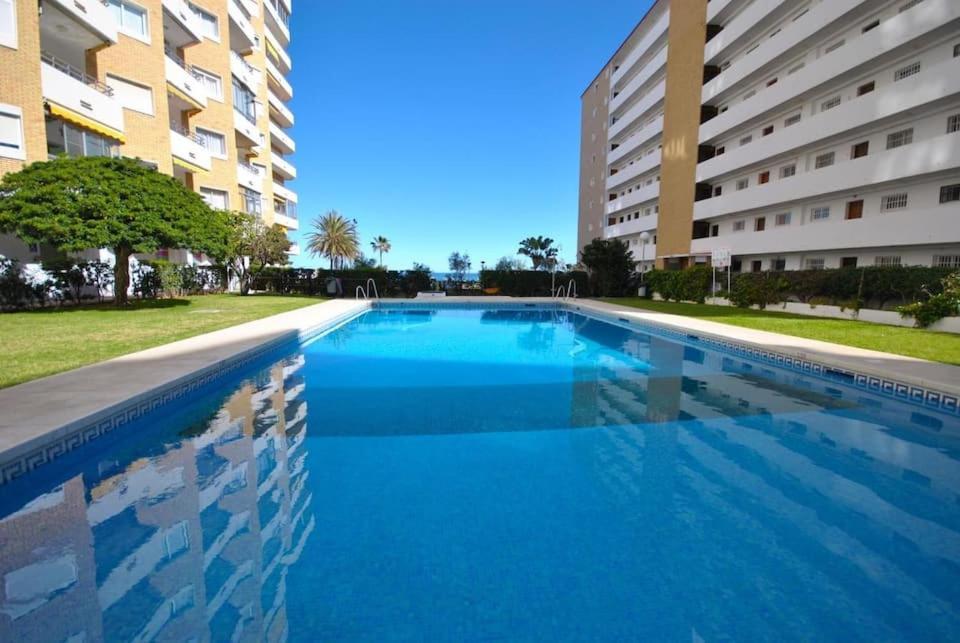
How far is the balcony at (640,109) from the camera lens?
32812 millimetres

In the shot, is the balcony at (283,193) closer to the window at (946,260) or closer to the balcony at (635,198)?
the balcony at (635,198)

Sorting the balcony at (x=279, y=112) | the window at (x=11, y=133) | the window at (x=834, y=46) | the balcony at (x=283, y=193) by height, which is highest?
the balcony at (x=279, y=112)

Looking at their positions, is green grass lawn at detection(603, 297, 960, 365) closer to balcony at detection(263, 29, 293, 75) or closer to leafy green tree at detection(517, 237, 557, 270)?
balcony at detection(263, 29, 293, 75)

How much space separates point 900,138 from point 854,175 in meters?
1.92

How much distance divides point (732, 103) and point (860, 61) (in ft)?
29.9

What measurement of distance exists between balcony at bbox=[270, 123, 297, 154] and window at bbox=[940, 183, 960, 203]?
40.6m

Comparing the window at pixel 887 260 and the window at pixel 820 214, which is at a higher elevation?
the window at pixel 820 214

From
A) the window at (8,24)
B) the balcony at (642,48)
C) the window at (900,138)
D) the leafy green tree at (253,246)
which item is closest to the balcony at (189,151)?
the leafy green tree at (253,246)

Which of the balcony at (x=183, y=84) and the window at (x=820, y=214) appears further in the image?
the window at (x=820, y=214)

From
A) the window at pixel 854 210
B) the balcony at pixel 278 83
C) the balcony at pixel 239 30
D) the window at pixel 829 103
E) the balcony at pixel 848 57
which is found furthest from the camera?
the balcony at pixel 278 83

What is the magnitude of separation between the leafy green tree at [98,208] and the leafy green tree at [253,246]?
8507 mm

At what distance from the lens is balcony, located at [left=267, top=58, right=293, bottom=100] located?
3546 cm

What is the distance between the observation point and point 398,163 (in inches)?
1917

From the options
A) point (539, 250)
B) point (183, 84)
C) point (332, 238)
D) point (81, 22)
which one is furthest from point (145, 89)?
point (539, 250)
